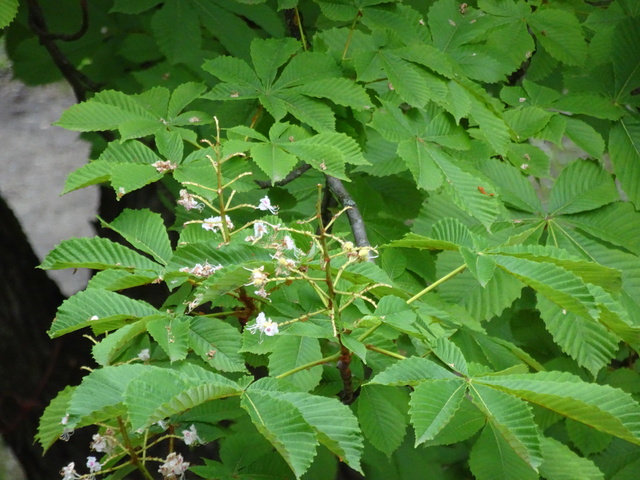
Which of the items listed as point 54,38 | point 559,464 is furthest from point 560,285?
point 54,38

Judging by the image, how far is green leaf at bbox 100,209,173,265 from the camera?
1077 mm

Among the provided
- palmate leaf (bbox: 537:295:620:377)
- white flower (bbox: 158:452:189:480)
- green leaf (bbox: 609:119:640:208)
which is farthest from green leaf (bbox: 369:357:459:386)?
green leaf (bbox: 609:119:640:208)

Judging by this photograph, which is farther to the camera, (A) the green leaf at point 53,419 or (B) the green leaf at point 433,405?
(A) the green leaf at point 53,419

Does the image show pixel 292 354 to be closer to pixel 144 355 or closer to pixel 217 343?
pixel 217 343

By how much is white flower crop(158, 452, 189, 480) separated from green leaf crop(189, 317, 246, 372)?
18cm

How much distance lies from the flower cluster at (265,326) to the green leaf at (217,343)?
0.14ft

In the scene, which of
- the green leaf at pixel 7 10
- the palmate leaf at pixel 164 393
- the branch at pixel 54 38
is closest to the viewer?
the palmate leaf at pixel 164 393

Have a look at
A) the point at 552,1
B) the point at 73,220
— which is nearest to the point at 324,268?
the point at 552,1

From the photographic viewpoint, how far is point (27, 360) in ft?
7.46

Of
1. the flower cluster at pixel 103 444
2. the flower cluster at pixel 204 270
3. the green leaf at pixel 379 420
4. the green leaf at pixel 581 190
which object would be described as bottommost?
the green leaf at pixel 379 420

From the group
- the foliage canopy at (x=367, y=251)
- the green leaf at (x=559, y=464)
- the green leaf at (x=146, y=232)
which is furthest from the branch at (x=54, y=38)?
the green leaf at (x=559, y=464)

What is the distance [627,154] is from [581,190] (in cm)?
23

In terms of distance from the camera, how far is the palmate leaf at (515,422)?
30.1 inches

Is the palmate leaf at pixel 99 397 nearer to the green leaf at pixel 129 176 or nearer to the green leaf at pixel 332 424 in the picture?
the green leaf at pixel 332 424
